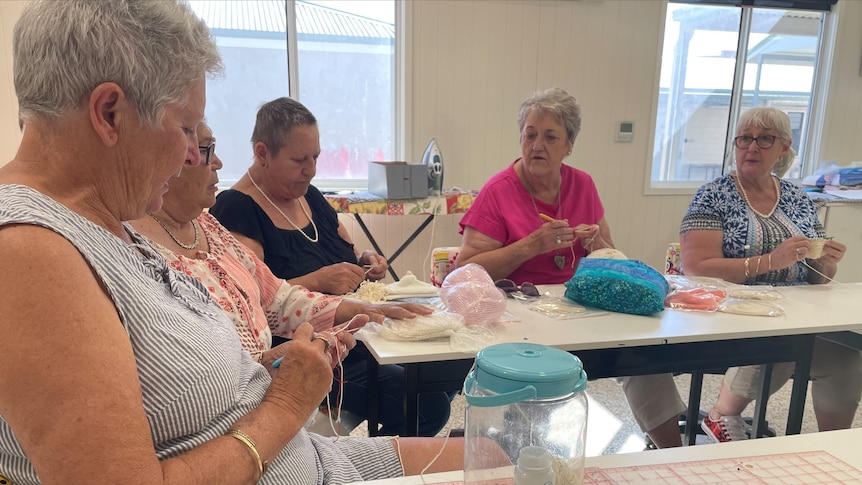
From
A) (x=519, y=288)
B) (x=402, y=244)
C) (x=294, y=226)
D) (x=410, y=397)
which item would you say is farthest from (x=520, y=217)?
(x=402, y=244)

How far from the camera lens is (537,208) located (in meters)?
2.14

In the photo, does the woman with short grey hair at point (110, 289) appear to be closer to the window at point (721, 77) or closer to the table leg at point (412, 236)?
the table leg at point (412, 236)

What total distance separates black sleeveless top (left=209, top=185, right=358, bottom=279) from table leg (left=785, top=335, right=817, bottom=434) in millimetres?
1501

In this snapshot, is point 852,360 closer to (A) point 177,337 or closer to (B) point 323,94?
(A) point 177,337

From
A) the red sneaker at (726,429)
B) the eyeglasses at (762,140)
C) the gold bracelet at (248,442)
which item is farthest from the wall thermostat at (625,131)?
the gold bracelet at (248,442)

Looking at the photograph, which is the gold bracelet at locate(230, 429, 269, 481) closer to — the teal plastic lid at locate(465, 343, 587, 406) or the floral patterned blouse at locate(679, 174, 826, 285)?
the teal plastic lid at locate(465, 343, 587, 406)

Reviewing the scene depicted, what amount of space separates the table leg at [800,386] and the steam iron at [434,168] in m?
2.16

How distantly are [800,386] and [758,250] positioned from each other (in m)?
0.62

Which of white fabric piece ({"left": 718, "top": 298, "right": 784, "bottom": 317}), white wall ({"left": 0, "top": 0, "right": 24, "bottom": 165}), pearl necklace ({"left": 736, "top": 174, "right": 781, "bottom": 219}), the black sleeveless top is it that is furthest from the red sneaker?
white wall ({"left": 0, "top": 0, "right": 24, "bottom": 165})

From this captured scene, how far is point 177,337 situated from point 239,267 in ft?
1.93

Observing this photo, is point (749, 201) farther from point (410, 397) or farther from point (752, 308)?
point (410, 397)

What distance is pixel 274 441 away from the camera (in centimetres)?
78

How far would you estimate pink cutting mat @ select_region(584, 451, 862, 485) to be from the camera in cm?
84

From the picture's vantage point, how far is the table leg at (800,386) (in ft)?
5.13
